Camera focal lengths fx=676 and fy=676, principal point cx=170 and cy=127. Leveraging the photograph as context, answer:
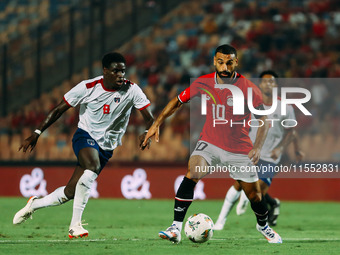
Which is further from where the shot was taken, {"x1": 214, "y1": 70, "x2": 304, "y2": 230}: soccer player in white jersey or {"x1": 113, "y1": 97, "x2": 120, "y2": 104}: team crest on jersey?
{"x1": 214, "y1": 70, "x2": 304, "y2": 230}: soccer player in white jersey

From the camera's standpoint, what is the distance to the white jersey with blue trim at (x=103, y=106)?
300 inches

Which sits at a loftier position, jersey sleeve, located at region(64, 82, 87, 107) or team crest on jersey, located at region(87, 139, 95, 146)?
jersey sleeve, located at region(64, 82, 87, 107)

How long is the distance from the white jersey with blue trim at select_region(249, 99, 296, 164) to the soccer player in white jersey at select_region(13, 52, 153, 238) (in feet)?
8.57

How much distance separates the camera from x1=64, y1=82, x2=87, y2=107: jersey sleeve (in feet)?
24.6

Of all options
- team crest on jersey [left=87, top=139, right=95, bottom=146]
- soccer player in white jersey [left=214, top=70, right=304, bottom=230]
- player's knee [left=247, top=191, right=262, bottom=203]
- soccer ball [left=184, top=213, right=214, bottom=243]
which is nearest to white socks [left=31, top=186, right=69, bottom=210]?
team crest on jersey [left=87, top=139, right=95, bottom=146]

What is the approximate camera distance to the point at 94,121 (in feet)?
25.2

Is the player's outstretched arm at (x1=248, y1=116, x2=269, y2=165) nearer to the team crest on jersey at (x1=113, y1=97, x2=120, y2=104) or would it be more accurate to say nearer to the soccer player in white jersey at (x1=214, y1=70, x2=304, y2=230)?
the team crest on jersey at (x1=113, y1=97, x2=120, y2=104)

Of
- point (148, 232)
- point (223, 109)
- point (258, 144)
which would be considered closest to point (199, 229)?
point (258, 144)

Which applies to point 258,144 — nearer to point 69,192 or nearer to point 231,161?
point 231,161

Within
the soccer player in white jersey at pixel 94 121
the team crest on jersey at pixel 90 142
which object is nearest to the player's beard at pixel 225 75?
the soccer player in white jersey at pixel 94 121

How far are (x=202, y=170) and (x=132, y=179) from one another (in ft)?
25.4

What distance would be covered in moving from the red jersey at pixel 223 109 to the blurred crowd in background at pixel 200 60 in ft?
22.4

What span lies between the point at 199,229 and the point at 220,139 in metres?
0.98

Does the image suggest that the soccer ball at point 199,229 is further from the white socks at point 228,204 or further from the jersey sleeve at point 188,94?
the white socks at point 228,204
